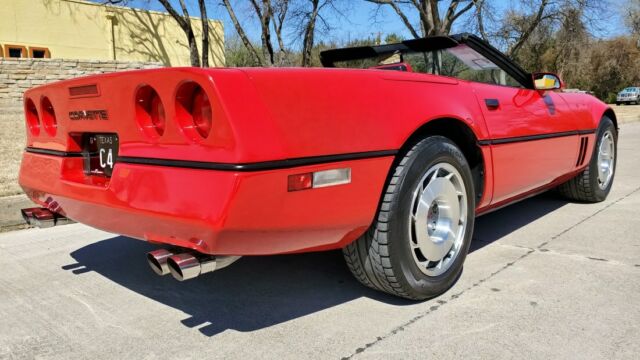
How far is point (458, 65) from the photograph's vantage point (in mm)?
3307

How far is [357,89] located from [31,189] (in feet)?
6.33

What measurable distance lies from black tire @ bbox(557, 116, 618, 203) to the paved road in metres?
0.96

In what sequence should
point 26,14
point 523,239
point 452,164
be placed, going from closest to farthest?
point 452,164
point 523,239
point 26,14

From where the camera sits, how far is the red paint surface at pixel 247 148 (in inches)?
72.0

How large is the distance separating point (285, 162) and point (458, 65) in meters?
1.86

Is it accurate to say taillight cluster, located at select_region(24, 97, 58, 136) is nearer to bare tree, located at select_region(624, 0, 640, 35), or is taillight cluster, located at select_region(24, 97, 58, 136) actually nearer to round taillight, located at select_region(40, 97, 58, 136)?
round taillight, located at select_region(40, 97, 58, 136)

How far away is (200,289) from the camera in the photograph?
2881 millimetres

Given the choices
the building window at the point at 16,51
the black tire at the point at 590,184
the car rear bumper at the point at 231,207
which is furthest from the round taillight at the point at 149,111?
the building window at the point at 16,51

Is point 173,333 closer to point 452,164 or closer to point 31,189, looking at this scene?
point 31,189

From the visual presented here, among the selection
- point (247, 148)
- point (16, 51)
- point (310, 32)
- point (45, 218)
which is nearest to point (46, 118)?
point (45, 218)

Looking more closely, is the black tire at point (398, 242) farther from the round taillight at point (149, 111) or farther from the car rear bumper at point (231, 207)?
the round taillight at point (149, 111)

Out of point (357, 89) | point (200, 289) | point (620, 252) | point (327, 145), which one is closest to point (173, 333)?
point (200, 289)

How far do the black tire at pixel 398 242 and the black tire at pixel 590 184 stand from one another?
8.79ft

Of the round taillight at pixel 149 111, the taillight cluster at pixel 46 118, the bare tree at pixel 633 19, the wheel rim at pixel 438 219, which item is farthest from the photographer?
the bare tree at pixel 633 19
